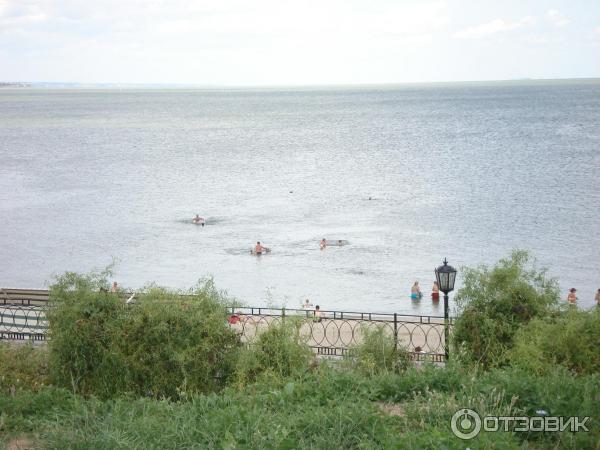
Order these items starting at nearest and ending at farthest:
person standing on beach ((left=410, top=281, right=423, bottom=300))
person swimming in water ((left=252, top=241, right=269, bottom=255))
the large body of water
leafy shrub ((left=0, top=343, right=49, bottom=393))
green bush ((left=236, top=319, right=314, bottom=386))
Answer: leafy shrub ((left=0, top=343, right=49, bottom=393)) → green bush ((left=236, top=319, right=314, bottom=386)) → person standing on beach ((left=410, top=281, right=423, bottom=300)) → the large body of water → person swimming in water ((left=252, top=241, right=269, bottom=255))

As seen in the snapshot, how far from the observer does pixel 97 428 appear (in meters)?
9.52

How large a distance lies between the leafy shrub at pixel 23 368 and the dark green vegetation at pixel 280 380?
1.3 inches

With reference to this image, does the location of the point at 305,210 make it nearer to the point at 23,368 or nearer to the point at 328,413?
the point at 23,368

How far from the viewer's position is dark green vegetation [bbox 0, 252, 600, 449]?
29.8 ft

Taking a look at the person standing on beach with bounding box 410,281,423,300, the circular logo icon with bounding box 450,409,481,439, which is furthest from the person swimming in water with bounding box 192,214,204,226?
the circular logo icon with bounding box 450,409,481,439

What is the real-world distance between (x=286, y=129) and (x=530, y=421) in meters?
128

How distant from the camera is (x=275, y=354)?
13.7 m

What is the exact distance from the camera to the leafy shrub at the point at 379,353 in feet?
45.7

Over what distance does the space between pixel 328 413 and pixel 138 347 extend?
516cm

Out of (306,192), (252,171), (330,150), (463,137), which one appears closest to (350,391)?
(306,192)

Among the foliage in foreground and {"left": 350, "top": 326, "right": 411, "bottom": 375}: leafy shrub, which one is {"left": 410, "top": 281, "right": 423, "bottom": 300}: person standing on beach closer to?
{"left": 350, "top": 326, "right": 411, "bottom": 375}: leafy shrub

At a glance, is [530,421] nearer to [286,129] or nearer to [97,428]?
[97,428]

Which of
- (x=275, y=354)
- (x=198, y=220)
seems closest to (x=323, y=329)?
(x=275, y=354)

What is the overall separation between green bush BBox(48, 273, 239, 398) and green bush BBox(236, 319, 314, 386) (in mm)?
374
